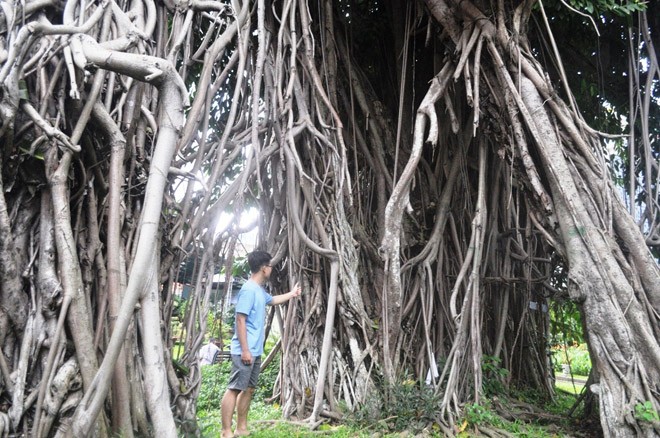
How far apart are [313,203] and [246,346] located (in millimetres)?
1016

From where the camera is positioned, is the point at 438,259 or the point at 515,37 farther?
the point at 438,259

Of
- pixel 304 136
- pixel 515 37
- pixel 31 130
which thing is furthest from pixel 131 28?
pixel 515 37

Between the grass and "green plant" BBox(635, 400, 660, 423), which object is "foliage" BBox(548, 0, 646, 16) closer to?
"green plant" BBox(635, 400, 660, 423)

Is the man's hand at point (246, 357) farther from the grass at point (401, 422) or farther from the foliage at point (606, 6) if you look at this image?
the foliage at point (606, 6)

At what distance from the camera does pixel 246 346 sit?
9.41ft

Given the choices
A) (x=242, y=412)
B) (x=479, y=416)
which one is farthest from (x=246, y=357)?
(x=479, y=416)

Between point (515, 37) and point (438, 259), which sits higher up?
point (515, 37)

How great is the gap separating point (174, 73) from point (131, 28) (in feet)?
1.28

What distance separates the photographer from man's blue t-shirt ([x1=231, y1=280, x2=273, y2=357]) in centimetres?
294

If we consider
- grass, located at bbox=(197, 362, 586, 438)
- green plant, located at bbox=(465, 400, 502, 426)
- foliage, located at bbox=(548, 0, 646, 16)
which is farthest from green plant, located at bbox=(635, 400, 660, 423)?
foliage, located at bbox=(548, 0, 646, 16)

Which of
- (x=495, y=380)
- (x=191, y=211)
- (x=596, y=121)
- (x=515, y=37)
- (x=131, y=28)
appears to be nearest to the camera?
(x=131, y=28)

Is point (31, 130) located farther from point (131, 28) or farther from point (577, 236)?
point (577, 236)

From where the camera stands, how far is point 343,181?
11.3 feet

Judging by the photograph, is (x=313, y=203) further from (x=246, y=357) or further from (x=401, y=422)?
(x=401, y=422)
